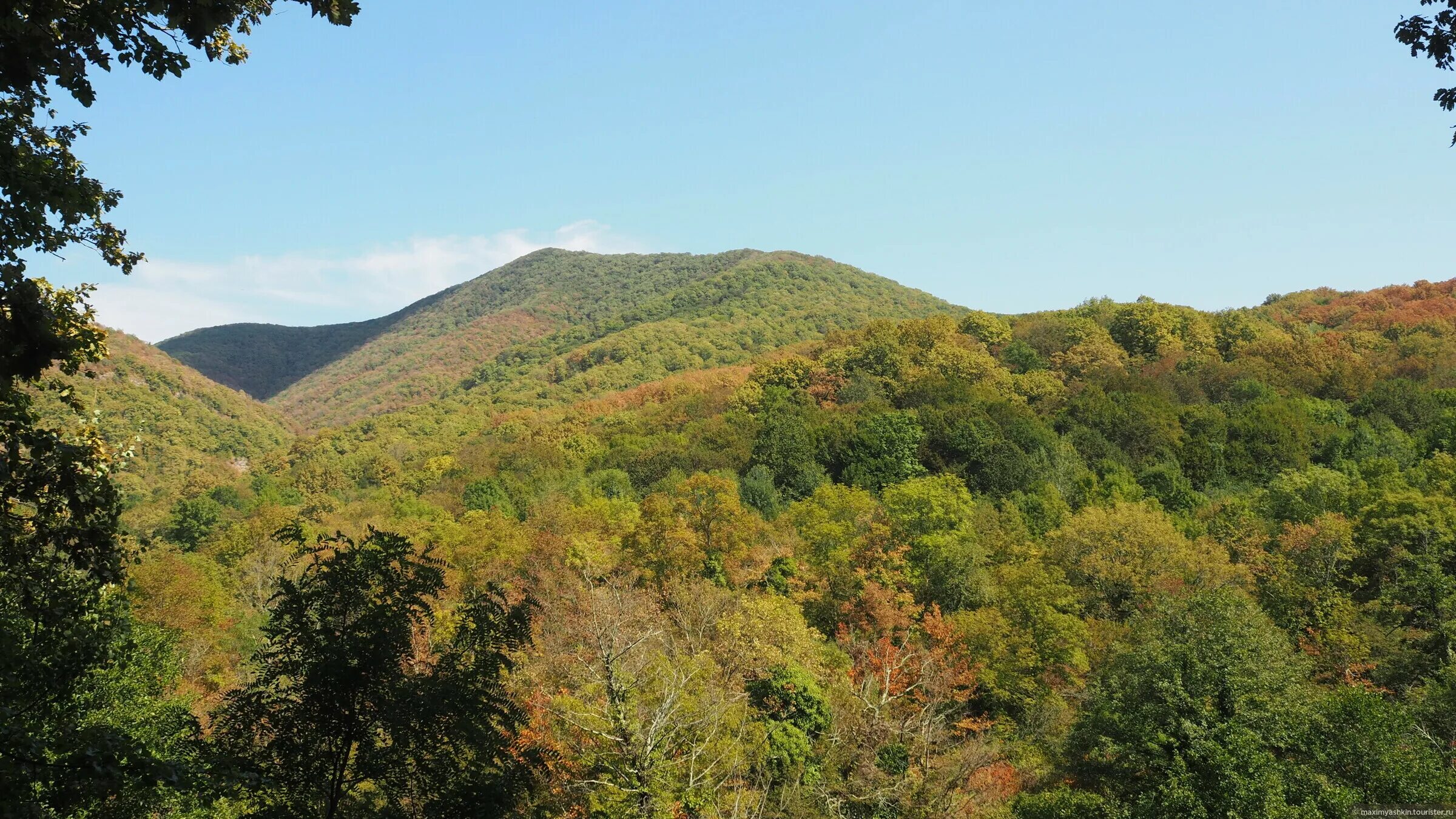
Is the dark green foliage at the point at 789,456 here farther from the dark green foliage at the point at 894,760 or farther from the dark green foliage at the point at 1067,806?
the dark green foliage at the point at 1067,806

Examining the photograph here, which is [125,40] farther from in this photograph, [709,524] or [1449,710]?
[709,524]

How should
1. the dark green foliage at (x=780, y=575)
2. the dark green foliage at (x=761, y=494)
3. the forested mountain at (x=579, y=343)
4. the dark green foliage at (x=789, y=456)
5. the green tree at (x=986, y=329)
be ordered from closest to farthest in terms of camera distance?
the dark green foliage at (x=780, y=575) < the dark green foliage at (x=761, y=494) < the dark green foliage at (x=789, y=456) < the green tree at (x=986, y=329) < the forested mountain at (x=579, y=343)

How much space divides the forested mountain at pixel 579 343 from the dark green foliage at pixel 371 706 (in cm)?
10741

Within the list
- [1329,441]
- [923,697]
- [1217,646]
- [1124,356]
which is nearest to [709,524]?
[923,697]

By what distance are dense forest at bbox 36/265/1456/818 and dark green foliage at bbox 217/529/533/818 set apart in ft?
0.14

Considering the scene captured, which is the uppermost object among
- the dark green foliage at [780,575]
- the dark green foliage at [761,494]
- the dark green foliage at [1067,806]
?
the dark green foliage at [761,494]

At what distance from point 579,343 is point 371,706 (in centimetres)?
14708

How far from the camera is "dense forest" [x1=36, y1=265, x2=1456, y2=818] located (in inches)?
351

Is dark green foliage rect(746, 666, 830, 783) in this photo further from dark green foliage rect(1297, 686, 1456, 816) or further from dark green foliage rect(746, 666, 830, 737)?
dark green foliage rect(1297, 686, 1456, 816)

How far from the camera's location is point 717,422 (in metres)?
72.9

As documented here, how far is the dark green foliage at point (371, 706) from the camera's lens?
686cm

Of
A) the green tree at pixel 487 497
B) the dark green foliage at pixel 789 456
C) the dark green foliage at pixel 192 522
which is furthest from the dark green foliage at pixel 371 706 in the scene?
the dark green foliage at pixel 192 522

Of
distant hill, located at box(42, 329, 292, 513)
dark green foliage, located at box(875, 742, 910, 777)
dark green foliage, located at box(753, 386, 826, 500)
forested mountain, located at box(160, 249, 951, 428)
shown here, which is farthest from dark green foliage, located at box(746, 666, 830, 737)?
forested mountain, located at box(160, 249, 951, 428)

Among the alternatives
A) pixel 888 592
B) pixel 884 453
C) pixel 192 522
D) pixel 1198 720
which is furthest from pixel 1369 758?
pixel 192 522
